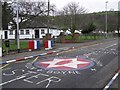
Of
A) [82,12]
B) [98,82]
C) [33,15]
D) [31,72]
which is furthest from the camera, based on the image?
[82,12]

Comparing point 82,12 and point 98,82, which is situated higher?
point 82,12

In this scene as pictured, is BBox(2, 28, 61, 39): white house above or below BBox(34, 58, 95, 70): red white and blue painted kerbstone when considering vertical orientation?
above

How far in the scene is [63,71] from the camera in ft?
47.4

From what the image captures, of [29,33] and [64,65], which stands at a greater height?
[29,33]

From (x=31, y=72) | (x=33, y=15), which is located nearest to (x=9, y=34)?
(x=33, y=15)

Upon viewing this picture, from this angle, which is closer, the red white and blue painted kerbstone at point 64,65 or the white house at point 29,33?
the red white and blue painted kerbstone at point 64,65

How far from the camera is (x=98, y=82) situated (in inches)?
446

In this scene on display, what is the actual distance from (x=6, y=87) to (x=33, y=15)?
103 feet

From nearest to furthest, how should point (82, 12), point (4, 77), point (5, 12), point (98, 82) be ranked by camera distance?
1. point (98, 82)
2. point (4, 77)
3. point (5, 12)
4. point (82, 12)

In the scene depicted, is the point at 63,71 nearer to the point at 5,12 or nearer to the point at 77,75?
the point at 77,75

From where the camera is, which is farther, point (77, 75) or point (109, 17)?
point (109, 17)

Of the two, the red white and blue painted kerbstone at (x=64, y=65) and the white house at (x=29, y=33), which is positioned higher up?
the white house at (x=29, y=33)

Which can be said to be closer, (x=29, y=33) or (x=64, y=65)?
(x=64, y=65)

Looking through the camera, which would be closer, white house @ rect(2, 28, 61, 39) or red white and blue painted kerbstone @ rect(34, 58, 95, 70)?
red white and blue painted kerbstone @ rect(34, 58, 95, 70)
